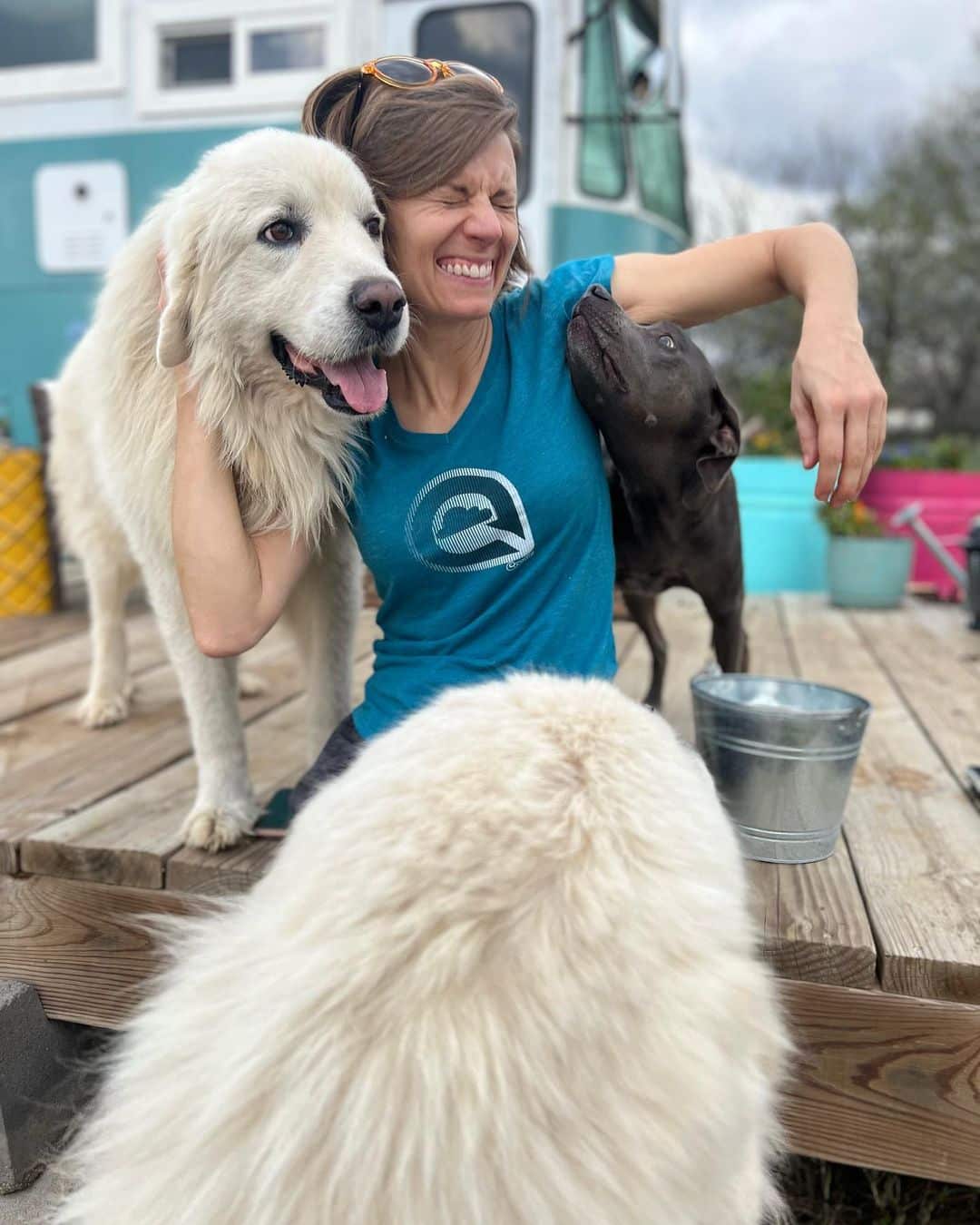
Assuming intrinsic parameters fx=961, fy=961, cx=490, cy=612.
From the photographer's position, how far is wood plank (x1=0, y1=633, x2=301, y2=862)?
1.64m

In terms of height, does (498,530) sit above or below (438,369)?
below

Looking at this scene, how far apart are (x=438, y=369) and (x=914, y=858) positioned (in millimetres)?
1061

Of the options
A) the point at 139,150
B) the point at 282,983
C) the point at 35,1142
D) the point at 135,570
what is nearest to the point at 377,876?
the point at 282,983

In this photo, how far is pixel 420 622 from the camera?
1.42 m

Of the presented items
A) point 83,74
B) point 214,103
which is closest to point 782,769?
point 214,103

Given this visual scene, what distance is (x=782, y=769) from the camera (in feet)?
4.61

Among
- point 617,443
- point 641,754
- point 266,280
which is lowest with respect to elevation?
point 641,754

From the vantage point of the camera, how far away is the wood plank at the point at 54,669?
2.35 metres

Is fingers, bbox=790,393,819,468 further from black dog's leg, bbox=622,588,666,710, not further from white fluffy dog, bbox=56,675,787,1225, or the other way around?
black dog's leg, bbox=622,588,666,710

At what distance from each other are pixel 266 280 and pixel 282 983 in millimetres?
902

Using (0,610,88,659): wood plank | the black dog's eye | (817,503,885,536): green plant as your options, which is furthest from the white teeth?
(817,503,885,536): green plant

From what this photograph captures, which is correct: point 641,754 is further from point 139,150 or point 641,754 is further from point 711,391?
point 139,150

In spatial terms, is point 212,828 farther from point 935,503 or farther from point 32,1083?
point 935,503

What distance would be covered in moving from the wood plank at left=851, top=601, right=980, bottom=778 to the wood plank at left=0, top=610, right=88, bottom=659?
250 cm
